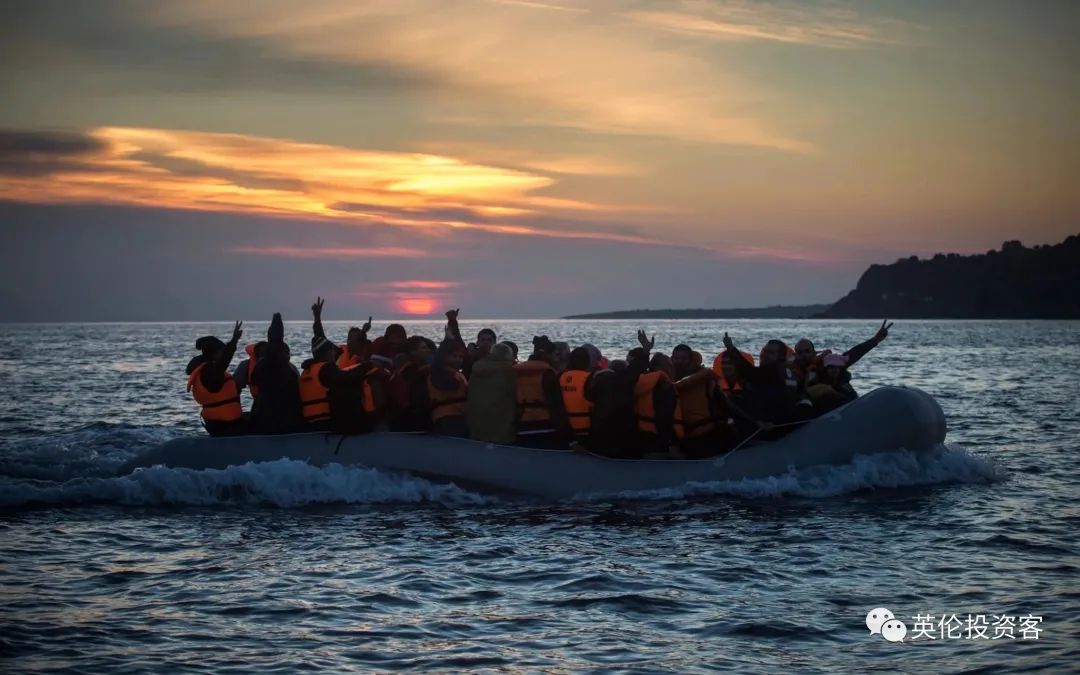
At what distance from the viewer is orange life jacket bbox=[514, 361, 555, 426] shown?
13.3m

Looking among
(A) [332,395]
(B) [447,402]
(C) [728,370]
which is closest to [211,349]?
(A) [332,395]

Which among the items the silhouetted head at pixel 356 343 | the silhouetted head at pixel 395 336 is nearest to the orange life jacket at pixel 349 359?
the silhouetted head at pixel 356 343

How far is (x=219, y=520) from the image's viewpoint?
40.8 feet

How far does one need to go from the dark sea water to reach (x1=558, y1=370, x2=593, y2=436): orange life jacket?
39.4 inches

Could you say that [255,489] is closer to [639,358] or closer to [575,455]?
[575,455]

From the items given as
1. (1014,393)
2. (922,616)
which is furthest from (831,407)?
(1014,393)

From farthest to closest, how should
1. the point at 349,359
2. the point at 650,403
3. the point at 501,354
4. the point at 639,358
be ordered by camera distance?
the point at 349,359
the point at 501,354
the point at 650,403
the point at 639,358

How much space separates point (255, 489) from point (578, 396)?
4191 millimetres

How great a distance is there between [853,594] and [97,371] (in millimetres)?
45123

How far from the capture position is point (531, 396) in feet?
43.8

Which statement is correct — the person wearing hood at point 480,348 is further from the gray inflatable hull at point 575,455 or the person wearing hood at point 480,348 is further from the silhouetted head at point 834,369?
the silhouetted head at point 834,369

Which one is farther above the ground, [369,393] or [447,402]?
[369,393]

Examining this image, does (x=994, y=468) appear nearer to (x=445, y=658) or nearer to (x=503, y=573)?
(x=503, y=573)

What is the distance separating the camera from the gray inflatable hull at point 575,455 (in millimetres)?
13156
